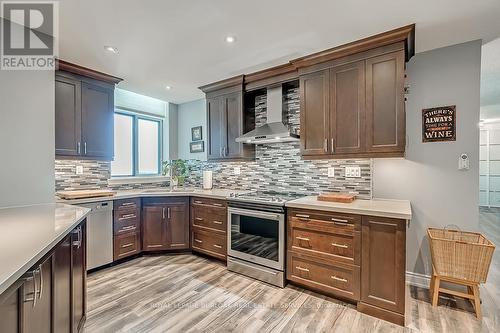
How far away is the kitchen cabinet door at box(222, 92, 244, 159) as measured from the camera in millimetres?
3497

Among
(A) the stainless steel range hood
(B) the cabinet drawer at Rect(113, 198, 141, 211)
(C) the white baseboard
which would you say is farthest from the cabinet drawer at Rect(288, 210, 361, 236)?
(B) the cabinet drawer at Rect(113, 198, 141, 211)

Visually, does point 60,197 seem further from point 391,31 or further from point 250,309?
point 391,31

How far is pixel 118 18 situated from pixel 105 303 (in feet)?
8.34

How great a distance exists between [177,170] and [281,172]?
196 centimetres

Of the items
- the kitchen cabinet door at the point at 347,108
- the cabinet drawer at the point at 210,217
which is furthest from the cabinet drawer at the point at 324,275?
the kitchen cabinet door at the point at 347,108

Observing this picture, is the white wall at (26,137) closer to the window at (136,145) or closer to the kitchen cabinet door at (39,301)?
the kitchen cabinet door at (39,301)

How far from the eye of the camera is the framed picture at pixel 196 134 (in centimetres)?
441

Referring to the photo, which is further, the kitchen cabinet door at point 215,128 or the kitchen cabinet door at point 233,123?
the kitchen cabinet door at point 215,128

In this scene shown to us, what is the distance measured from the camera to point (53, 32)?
2238 millimetres

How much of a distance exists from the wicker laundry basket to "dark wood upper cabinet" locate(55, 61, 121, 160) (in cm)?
396

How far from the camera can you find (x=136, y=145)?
166 inches

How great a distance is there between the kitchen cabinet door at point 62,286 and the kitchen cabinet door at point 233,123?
233 centimetres

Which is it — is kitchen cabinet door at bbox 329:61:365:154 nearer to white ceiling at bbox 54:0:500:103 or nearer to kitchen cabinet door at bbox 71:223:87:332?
white ceiling at bbox 54:0:500:103

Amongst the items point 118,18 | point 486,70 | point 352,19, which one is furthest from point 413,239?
point 118,18
